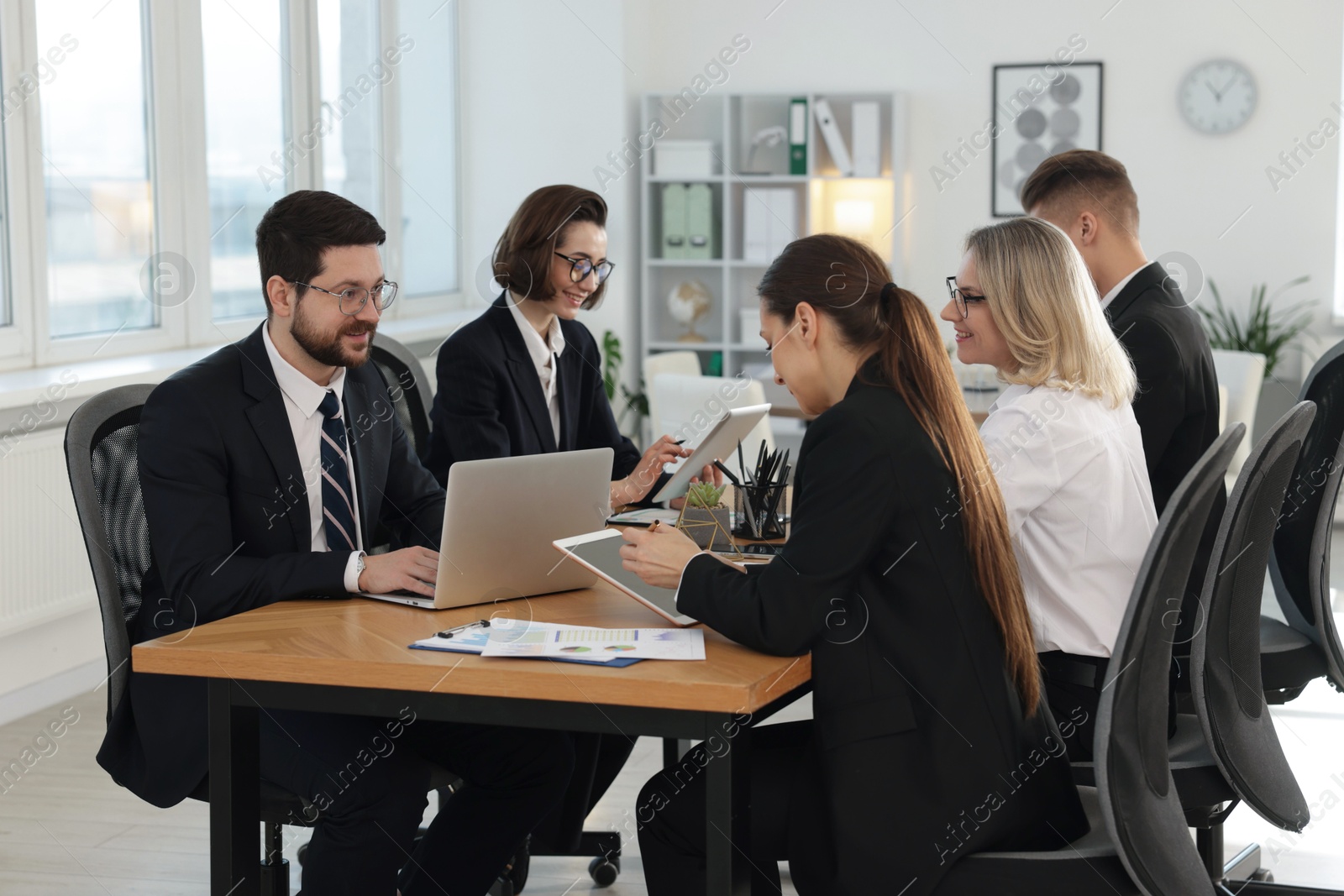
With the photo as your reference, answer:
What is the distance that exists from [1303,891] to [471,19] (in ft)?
17.9

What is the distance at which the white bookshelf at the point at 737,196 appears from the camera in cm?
657

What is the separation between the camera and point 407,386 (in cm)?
284

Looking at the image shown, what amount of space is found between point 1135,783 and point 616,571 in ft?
2.43

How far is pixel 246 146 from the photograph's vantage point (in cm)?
493

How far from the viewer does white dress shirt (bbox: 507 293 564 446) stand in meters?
2.97

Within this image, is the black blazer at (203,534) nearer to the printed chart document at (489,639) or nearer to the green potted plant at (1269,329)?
the printed chart document at (489,639)

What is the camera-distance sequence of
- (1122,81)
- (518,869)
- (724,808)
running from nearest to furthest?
(724,808) → (518,869) → (1122,81)

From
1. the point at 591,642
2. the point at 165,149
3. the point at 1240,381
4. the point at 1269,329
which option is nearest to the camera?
the point at 591,642

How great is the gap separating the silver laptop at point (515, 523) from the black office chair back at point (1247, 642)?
0.93m

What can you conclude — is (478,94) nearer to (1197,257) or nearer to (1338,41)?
(1197,257)

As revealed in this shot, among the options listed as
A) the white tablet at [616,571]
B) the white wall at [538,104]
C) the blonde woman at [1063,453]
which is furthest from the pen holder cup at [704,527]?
the white wall at [538,104]

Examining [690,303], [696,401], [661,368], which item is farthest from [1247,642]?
[690,303]

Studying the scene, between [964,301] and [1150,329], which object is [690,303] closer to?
[1150,329]

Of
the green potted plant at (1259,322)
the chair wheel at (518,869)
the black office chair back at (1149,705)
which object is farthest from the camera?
the green potted plant at (1259,322)
